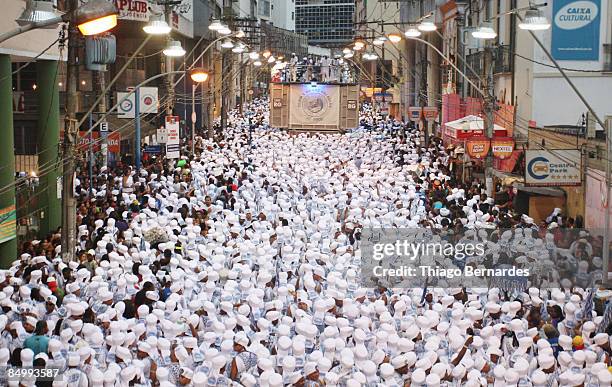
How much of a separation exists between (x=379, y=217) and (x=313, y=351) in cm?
942

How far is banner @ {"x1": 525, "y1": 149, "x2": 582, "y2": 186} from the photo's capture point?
75.2 ft

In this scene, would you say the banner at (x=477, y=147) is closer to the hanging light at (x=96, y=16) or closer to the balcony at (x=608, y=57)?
the balcony at (x=608, y=57)

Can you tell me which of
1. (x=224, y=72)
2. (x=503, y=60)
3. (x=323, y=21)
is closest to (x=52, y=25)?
(x=503, y=60)

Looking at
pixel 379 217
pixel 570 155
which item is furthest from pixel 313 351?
pixel 570 155

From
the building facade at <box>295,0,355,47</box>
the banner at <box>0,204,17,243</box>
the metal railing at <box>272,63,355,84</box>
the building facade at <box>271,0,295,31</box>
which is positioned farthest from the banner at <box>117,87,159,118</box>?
the building facade at <box>295,0,355,47</box>

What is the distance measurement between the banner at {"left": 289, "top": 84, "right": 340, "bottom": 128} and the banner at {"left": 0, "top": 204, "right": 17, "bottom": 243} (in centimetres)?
3135

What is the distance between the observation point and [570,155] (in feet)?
79.0

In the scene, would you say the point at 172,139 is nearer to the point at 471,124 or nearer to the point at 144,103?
the point at 144,103

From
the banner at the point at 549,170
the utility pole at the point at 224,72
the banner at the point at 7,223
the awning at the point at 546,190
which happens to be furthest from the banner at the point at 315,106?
the banner at the point at 7,223

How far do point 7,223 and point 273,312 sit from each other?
9.36 meters

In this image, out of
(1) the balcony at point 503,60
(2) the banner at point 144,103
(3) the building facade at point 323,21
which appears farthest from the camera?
(3) the building facade at point 323,21

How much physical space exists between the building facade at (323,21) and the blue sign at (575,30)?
13308cm

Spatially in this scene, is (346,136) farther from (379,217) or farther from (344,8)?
(344,8)

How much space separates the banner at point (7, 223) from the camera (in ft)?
69.2
